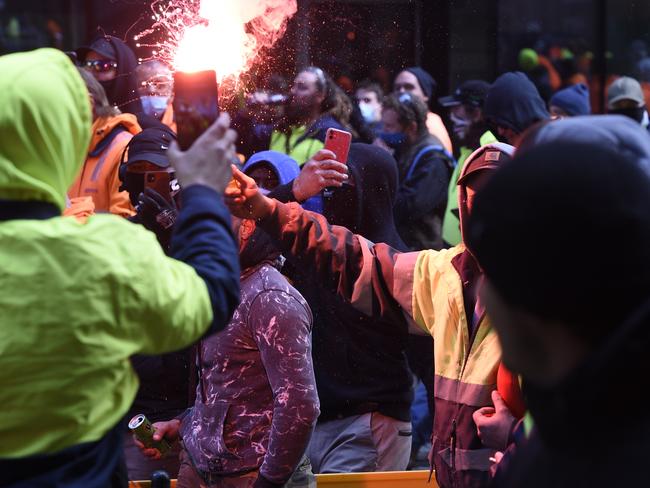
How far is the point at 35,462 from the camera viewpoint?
2.11m

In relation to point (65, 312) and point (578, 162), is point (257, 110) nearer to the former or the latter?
point (65, 312)

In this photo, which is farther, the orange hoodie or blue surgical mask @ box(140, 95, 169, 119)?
blue surgical mask @ box(140, 95, 169, 119)

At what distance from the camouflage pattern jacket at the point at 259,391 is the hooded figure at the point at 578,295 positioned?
193cm

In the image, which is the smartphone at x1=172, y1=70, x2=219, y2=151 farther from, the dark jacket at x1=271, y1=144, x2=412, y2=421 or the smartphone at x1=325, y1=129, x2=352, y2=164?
the dark jacket at x1=271, y1=144, x2=412, y2=421

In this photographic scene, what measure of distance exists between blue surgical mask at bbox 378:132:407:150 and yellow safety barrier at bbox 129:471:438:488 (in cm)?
350

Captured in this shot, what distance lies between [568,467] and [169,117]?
5132mm

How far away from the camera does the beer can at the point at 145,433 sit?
3.86m

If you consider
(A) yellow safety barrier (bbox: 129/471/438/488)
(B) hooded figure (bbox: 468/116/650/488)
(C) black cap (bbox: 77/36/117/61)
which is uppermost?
(B) hooded figure (bbox: 468/116/650/488)

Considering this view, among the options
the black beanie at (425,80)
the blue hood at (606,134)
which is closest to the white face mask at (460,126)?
the black beanie at (425,80)

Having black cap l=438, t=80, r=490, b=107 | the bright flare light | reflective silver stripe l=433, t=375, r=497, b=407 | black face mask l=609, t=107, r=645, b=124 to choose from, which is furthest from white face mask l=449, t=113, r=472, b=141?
reflective silver stripe l=433, t=375, r=497, b=407

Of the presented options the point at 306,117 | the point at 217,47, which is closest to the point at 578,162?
the point at 217,47

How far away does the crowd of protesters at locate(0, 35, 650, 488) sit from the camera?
1.50 m

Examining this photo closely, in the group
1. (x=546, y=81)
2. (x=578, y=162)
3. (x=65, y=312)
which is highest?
(x=578, y=162)

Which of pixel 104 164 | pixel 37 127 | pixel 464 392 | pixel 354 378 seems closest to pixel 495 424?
pixel 464 392
